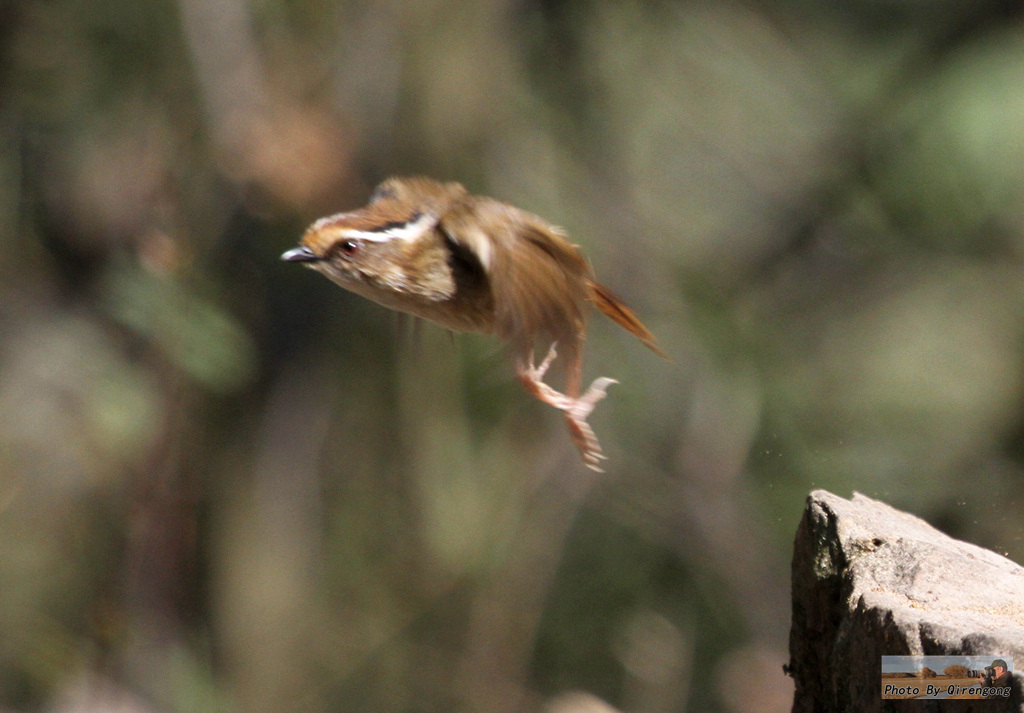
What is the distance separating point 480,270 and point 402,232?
0.37ft

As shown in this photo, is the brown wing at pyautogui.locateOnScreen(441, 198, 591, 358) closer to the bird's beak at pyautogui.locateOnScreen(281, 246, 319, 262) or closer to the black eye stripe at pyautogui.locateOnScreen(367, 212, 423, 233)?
the black eye stripe at pyautogui.locateOnScreen(367, 212, 423, 233)

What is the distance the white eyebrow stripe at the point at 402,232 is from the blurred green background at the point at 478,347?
5.35ft

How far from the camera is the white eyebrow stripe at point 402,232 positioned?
3.88 ft

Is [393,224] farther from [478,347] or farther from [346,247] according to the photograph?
[478,347]

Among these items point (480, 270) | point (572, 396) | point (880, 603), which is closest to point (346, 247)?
point (480, 270)

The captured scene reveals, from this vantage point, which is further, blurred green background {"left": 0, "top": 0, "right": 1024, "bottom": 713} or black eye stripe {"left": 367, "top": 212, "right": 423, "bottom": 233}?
→ blurred green background {"left": 0, "top": 0, "right": 1024, "bottom": 713}

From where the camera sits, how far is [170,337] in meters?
3.05

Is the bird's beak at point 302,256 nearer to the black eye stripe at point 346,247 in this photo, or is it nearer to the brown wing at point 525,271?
the black eye stripe at point 346,247

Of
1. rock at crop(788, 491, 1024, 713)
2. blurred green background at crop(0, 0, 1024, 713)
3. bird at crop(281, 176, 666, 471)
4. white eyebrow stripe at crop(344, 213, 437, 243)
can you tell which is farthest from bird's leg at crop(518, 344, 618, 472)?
blurred green background at crop(0, 0, 1024, 713)

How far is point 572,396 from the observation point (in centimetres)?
128

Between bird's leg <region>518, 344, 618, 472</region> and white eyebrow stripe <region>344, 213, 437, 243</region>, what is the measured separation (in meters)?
0.21

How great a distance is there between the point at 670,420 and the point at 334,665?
153 centimetres

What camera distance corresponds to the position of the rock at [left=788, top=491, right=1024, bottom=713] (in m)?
0.97

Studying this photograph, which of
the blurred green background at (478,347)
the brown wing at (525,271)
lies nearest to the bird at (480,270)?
the brown wing at (525,271)
